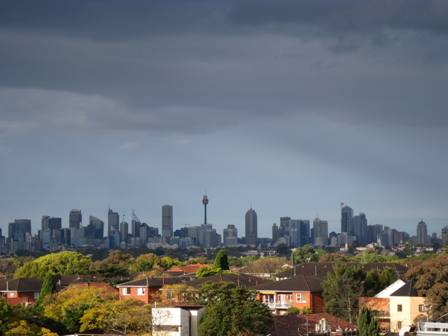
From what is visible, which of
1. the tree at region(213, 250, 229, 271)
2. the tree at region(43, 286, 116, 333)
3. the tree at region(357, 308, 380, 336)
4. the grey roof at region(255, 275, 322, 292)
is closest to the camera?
the tree at region(357, 308, 380, 336)

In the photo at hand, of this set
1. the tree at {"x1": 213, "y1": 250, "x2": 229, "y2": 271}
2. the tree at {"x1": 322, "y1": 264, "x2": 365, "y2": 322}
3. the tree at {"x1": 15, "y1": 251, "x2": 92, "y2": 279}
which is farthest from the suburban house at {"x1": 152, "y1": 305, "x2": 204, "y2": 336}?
the tree at {"x1": 15, "y1": 251, "x2": 92, "y2": 279}

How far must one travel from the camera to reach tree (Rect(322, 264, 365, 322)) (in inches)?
2552

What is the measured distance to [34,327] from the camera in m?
50.7

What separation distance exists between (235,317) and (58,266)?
51423mm

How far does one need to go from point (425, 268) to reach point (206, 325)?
16.6 m

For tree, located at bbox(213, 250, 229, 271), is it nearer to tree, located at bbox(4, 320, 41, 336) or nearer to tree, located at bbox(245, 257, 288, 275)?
tree, located at bbox(245, 257, 288, 275)

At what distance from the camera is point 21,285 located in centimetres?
8025

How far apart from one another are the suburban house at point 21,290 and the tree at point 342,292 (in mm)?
22976

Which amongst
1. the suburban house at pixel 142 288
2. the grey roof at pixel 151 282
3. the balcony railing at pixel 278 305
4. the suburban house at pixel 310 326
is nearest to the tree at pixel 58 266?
the grey roof at pixel 151 282

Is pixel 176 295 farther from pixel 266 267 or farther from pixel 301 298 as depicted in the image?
pixel 266 267

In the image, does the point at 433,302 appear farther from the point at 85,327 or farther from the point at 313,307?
the point at 85,327

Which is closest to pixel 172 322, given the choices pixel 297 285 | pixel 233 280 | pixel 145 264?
pixel 297 285

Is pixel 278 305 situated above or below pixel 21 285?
below

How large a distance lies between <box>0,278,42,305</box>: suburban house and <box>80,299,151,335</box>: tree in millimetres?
22047
